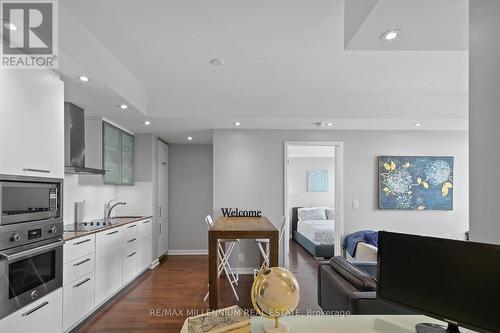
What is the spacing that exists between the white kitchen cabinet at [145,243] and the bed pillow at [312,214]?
4.04 metres

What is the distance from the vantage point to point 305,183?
8.54 meters

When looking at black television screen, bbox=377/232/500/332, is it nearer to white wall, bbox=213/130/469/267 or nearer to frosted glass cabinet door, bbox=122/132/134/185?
white wall, bbox=213/130/469/267

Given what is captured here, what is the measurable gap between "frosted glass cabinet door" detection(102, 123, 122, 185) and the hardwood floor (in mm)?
1566

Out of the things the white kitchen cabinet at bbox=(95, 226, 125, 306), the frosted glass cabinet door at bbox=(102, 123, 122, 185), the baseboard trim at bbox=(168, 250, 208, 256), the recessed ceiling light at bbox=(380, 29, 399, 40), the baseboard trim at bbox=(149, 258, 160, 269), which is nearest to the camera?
the recessed ceiling light at bbox=(380, 29, 399, 40)

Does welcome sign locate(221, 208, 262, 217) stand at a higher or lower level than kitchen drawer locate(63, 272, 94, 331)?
higher

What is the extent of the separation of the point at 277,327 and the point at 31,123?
208cm

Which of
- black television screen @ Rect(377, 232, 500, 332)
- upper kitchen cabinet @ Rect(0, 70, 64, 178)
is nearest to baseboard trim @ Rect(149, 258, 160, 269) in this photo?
upper kitchen cabinet @ Rect(0, 70, 64, 178)

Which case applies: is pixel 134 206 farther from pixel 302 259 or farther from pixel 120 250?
pixel 302 259

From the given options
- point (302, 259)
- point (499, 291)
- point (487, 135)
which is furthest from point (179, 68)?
point (302, 259)

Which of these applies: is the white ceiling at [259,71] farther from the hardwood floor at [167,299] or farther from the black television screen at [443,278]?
the hardwood floor at [167,299]

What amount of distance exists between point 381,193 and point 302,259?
1942mm

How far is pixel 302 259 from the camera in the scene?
19.1 ft

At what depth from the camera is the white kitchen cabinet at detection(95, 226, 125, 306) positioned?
3.34 metres

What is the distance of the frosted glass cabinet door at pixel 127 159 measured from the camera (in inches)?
191
